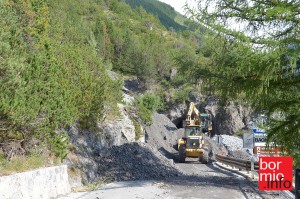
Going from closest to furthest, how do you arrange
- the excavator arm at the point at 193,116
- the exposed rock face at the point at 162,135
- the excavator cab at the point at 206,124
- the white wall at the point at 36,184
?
1. the white wall at the point at 36,184
2. the excavator arm at the point at 193,116
3. the exposed rock face at the point at 162,135
4. the excavator cab at the point at 206,124

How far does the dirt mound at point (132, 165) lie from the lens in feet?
69.7

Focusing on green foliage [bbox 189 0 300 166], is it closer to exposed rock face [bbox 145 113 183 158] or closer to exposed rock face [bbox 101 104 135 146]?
exposed rock face [bbox 101 104 135 146]

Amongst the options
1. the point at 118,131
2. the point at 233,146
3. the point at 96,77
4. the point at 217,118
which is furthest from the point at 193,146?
the point at 217,118

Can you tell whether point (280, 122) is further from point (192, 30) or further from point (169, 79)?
point (169, 79)

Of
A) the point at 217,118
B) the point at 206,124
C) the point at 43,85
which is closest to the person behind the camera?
the point at 43,85

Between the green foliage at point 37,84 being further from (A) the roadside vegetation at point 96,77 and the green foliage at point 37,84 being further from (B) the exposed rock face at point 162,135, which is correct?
(B) the exposed rock face at point 162,135

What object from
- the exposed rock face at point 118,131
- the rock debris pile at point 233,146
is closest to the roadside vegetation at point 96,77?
the exposed rock face at point 118,131

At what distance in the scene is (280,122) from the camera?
40.0ft

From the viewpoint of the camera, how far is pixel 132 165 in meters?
23.1

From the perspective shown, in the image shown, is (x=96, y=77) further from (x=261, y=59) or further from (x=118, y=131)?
(x=261, y=59)

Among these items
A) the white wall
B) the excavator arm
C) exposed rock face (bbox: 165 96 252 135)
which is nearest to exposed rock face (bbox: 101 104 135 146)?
the excavator arm

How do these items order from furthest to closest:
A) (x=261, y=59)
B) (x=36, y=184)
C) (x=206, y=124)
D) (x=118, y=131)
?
1. (x=206, y=124)
2. (x=118, y=131)
3. (x=36, y=184)
4. (x=261, y=59)

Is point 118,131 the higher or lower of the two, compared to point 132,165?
higher

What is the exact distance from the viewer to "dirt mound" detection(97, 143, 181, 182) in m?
21.3
